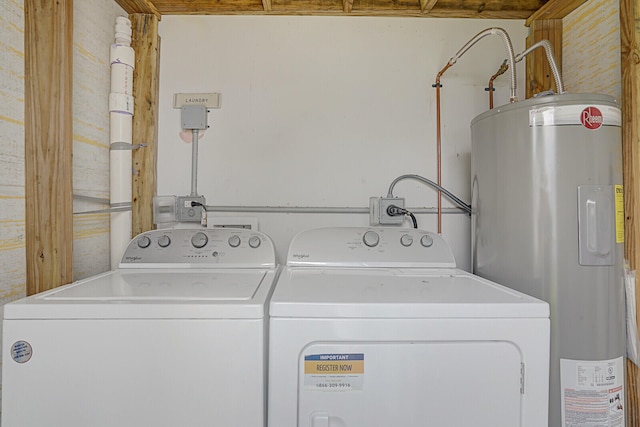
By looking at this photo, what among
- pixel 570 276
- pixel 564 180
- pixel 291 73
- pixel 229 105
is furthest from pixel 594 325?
pixel 229 105

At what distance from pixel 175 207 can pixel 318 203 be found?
0.71 metres

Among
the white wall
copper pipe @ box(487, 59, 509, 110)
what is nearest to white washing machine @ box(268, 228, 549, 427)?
the white wall

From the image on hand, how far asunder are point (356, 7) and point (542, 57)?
3.04ft

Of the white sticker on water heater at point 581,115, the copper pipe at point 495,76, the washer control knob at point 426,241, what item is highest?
the copper pipe at point 495,76

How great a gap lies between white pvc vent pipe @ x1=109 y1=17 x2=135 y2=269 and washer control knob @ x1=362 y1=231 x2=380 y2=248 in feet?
3.50

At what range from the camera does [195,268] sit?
127cm

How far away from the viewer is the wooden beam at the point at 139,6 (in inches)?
60.5

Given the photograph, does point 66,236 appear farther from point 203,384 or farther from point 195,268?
point 203,384

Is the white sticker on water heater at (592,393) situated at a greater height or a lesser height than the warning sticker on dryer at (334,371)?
lesser

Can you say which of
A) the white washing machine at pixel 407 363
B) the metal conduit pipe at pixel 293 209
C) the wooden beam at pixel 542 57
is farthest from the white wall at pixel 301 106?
the white washing machine at pixel 407 363

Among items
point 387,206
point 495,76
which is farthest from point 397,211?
point 495,76

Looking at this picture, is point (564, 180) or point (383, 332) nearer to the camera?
point (383, 332)

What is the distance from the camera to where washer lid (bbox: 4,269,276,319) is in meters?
0.77

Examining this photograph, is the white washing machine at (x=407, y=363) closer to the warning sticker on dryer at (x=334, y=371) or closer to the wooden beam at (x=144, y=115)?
the warning sticker on dryer at (x=334, y=371)
